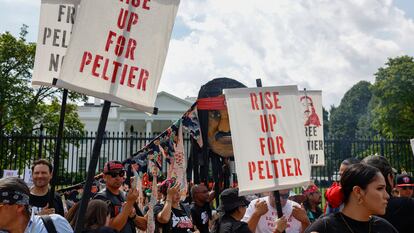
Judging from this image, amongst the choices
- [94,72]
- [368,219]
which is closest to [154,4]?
[94,72]

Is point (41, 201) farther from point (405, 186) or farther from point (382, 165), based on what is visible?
point (405, 186)

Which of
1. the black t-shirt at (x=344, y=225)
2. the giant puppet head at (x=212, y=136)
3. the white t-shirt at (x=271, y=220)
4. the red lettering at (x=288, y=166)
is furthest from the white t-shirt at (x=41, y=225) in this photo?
the giant puppet head at (x=212, y=136)

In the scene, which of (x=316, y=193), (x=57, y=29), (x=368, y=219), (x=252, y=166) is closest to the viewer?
(x=368, y=219)

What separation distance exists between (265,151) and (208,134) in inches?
253

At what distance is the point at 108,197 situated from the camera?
201 inches

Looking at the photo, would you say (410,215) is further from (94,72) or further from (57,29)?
(57,29)

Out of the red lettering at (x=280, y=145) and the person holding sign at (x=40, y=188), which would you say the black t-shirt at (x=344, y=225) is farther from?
the person holding sign at (x=40, y=188)

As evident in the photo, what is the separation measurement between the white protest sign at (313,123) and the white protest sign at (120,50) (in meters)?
7.15

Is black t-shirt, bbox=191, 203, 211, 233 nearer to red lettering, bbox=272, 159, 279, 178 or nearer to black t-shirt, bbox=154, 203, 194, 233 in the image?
black t-shirt, bbox=154, 203, 194, 233

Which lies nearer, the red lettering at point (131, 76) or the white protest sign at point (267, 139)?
the red lettering at point (131, 76)

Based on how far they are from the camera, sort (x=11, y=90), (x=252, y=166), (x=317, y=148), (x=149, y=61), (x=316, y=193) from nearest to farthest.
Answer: (x=149, y=61) < (x=252, y=166) < (x=316, y=193) < (x=317, y=148) < (x=11, y=90)

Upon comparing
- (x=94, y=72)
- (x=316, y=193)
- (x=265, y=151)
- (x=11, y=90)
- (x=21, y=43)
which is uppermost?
(x=21, y=43)

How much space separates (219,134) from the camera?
35.2 ft

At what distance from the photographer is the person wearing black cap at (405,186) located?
198 inches
